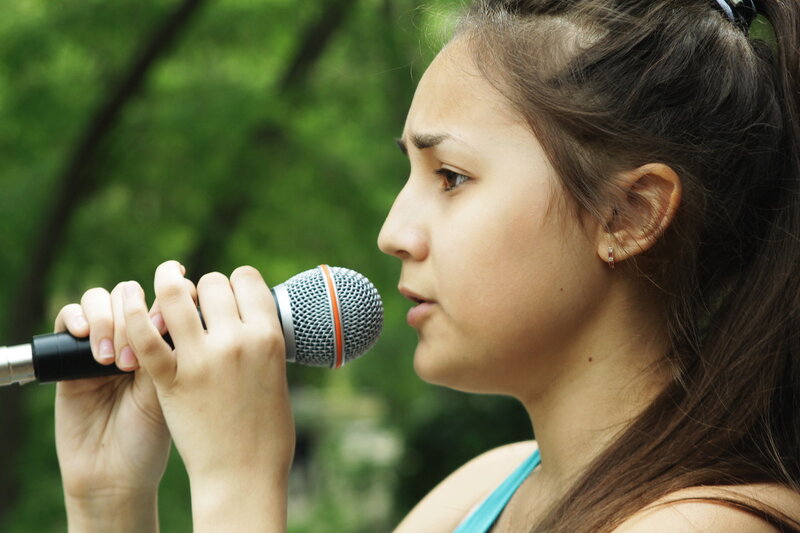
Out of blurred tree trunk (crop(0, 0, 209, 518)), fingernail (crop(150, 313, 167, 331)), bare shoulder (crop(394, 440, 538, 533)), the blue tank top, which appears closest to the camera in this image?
fingernail (crop(150, 313, 167, 331))

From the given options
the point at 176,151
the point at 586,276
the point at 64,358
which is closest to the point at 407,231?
the point at 586,276

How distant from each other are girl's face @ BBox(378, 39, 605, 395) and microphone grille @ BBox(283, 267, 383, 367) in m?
0.09

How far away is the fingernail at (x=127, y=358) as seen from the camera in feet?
6.29

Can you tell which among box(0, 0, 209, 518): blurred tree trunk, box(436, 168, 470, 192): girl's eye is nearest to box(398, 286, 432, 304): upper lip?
box(436, 168, 470, 192): girl's eye

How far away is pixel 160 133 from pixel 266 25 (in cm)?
123

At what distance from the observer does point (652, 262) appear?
6.30 ft

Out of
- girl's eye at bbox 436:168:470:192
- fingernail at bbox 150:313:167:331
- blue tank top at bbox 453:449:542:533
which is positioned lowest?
blue tank top at bbox 453:449:542:533

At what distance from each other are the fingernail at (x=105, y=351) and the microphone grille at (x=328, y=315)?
361 mm

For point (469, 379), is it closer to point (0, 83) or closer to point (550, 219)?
point (550, 219)

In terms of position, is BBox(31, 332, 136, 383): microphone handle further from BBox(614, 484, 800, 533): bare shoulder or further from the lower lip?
BBox(614, 484, 800, 533): bare shoulder

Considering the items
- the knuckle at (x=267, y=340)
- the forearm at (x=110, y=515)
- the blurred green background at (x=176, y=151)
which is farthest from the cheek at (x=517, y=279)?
the blurred green background at (x=176, y=151)

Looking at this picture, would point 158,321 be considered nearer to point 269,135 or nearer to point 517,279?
point 517,279

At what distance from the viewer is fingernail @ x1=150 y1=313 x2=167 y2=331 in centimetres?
191

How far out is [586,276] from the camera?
1.88m
